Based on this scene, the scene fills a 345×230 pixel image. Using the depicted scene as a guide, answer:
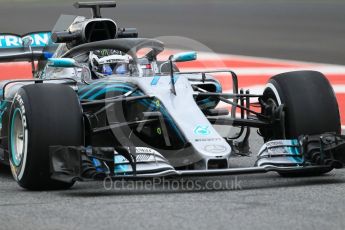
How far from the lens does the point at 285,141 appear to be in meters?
8.00

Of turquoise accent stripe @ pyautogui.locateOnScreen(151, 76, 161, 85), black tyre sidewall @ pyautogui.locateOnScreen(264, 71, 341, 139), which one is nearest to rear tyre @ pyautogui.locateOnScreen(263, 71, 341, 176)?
black tyre sidewall @ pyautogui.locateOnScreen(264, 71, 341, 139)

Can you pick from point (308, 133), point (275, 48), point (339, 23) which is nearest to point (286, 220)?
point (308, 133)

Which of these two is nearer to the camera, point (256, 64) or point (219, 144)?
point (219, 144)

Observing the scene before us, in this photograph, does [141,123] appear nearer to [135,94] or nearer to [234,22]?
[135,94]

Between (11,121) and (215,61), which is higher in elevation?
(11,121)

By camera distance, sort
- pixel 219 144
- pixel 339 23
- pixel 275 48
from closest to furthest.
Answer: pixel 219 144, pixel 275 48, pixel 339 23

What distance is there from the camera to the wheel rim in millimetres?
8070

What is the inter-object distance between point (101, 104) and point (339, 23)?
13.9 meters

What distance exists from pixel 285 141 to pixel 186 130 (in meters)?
0.87

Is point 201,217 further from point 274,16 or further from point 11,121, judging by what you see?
point 274,16

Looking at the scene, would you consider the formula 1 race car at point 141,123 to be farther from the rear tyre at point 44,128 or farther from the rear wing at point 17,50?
the rear wing at point 17,50

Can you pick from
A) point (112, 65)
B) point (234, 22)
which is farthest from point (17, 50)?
point (234, 22)

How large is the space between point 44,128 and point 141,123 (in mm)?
908

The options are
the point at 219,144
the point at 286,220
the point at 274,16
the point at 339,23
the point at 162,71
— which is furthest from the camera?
the point at 274,16
